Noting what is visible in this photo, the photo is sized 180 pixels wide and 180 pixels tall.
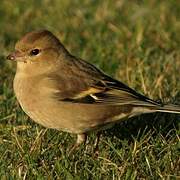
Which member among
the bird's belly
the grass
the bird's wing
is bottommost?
the grass

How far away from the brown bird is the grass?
0.21 m

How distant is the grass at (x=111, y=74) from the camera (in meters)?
5.07

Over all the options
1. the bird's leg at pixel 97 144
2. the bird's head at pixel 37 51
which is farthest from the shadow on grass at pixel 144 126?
the bird's head at pixel 37 51

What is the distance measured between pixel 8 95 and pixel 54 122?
132 cm

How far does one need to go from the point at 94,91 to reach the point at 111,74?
1745 millimetres

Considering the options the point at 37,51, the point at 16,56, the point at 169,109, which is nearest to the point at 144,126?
the point at 169,109

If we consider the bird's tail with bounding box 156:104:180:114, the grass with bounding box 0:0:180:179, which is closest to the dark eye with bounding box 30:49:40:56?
the grass with bounding box 0:0:180:179

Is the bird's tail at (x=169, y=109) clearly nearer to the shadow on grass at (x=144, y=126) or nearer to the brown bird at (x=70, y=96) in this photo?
the brown bird at (x=70, y=96)

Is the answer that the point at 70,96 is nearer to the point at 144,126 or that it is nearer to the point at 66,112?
the point at 66,112

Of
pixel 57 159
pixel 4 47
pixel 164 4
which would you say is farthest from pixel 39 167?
pixel 164 4

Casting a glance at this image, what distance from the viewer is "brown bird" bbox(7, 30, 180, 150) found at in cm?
544

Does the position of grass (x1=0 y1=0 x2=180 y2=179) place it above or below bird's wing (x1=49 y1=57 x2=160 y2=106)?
below

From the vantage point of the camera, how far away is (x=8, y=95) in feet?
21.7

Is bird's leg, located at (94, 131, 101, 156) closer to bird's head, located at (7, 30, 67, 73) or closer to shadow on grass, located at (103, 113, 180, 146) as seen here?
shadow on grass, located at (103, 113, 180, 146)
